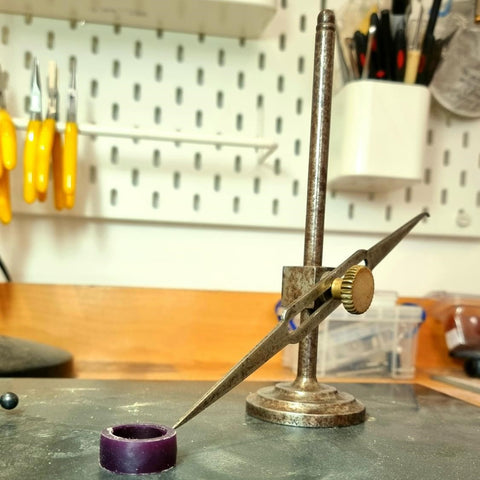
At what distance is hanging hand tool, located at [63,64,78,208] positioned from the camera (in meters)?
0.76

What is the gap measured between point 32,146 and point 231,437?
48cm

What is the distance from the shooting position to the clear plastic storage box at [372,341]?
802mm

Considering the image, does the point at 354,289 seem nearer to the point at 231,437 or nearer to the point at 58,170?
the point at 231,437

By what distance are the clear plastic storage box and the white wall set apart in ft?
0.46

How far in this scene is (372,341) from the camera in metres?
0.82

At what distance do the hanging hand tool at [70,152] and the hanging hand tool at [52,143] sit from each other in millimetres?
17

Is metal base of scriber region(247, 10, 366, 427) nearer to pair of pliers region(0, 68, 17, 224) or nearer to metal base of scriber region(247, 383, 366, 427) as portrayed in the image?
metal base of scriber region(247, 383, 366, 427)

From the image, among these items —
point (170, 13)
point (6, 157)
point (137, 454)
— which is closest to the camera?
point (137, 454)

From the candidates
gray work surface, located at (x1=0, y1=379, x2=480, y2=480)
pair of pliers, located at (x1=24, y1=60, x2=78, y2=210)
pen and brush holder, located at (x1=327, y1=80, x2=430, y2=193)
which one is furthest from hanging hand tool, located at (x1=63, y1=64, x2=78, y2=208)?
pen and brush holder, located at (x1=327, y1=80, x2=430, y2=193)

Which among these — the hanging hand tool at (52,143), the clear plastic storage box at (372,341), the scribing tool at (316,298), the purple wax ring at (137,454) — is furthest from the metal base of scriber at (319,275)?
the hanging hand tool at (52,143)

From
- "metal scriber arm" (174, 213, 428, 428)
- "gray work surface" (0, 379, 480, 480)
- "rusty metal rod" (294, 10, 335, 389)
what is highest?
"rusty metal rod" (294, 10, 335, 389)

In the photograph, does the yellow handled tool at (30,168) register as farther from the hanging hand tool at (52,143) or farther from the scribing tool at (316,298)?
the scribing tool at (316,298)

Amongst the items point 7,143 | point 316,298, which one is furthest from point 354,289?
point 7,143

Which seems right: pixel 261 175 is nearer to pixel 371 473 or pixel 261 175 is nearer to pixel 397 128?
pixel 397 128
